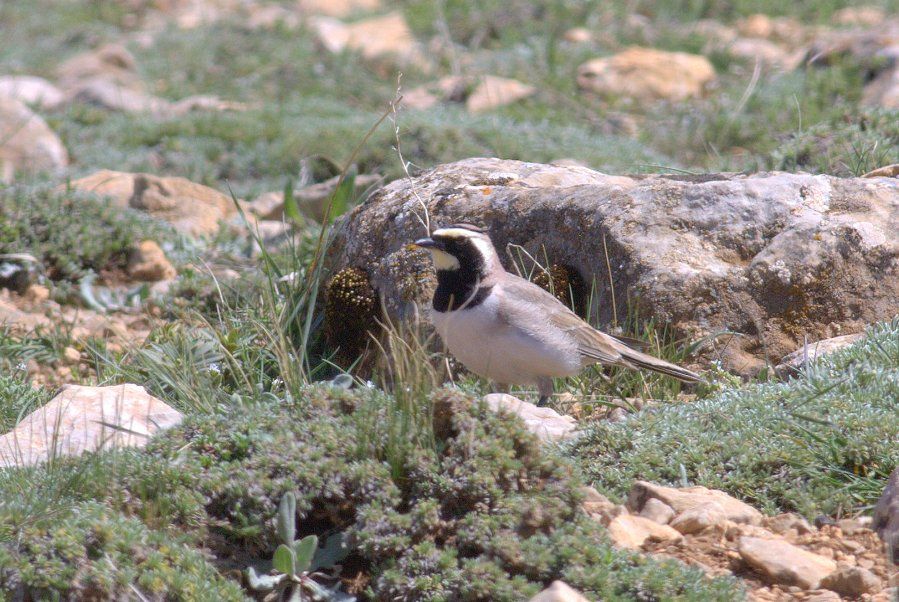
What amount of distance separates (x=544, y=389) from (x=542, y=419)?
51 centimetres

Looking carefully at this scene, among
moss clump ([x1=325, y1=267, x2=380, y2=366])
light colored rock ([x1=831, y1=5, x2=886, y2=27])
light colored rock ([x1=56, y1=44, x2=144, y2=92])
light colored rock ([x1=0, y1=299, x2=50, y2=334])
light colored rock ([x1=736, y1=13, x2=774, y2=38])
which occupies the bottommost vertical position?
light colored rock ([x1=56, y1=44, x2=144, y2=92])

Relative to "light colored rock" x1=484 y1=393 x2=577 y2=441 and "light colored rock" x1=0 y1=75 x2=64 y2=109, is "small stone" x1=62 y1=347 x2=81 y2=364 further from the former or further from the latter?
"light colored rock" x1=0 y1=75 x2=64 y2=109

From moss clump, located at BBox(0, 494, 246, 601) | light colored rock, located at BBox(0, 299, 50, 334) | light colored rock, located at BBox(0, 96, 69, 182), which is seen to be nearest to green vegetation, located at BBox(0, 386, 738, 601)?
moss clump, located at BBox(0, 494, 246, 601)

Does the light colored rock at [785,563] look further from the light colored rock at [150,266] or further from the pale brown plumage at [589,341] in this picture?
the light colored rock at [150,266]

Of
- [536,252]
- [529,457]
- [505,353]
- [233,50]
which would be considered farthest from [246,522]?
[233,50]

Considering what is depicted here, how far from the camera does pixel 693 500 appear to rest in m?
4.18

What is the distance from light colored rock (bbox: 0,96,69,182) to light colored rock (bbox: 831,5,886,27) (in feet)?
35.6

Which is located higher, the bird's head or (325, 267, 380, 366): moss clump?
the bird's head

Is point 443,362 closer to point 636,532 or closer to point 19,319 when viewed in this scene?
point 636,532

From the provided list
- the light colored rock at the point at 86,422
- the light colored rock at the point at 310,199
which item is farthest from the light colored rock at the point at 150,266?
the light colored rock at the point at 86,422

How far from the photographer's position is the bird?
5.25 metres

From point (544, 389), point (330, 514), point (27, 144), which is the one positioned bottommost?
point (27, 144)

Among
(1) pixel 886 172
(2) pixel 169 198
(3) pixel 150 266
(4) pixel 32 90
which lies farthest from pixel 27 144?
(1) pixel 886 172

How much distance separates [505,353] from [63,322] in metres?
3.55
